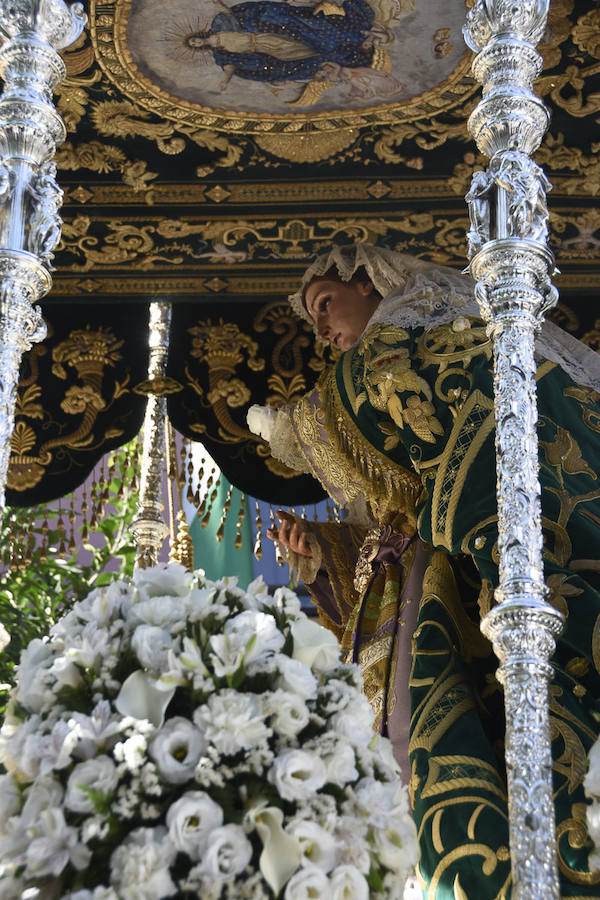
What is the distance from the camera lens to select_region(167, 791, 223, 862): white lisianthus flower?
2.09 metres

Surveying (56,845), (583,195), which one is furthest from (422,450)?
(56,845)

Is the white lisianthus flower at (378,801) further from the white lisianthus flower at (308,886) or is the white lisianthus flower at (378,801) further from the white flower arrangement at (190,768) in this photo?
the white lisianthus flower at (308,886)

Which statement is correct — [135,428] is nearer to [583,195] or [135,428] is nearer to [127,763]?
[583,195]

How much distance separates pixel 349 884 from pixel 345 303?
3.17 meters

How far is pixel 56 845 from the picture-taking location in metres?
2.12

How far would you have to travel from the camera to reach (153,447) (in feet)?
18.7

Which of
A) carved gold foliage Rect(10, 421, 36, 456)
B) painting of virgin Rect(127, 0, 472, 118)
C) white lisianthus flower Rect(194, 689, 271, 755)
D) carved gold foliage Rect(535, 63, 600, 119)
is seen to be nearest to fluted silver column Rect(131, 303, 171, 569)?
carved gold foliage Rect(10, 421, 36, 456)

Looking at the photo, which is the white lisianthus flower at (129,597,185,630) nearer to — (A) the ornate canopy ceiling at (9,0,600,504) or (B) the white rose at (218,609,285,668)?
(B) the white rose at (218,609,285,668)

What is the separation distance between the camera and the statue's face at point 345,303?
5043mm

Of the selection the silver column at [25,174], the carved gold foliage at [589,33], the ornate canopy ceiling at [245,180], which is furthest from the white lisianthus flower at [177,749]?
the carved gold foliage at [589,33]

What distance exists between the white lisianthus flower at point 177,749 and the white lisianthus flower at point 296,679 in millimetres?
181

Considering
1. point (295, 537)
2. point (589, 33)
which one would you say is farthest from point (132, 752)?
point (589, 33)

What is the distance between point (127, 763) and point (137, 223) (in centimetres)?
326

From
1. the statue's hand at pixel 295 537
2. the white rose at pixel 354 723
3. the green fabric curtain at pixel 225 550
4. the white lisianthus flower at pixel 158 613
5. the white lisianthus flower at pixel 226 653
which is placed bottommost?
the white rose at pixel 354 723
